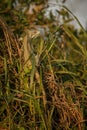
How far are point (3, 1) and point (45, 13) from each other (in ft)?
1.68

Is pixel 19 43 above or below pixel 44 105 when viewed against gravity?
above

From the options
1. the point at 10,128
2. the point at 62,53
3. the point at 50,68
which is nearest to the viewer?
the point at 10,128

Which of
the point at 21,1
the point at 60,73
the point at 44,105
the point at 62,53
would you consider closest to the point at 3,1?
the point at 21,1

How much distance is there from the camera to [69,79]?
9.18 ft

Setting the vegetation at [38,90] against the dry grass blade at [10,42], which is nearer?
the vegetation at [38,90]

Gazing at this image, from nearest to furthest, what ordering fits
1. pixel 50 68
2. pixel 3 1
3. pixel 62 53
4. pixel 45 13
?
1. pixel 50 68
2. pixel 62 53
3. pixel 3 1
4. pixel 45 13

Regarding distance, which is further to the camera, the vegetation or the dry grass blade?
the dry grass blade

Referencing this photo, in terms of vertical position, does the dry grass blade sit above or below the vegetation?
above

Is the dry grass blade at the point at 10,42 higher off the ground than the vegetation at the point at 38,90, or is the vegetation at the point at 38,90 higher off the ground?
the dry grass blade at the point at 10,42

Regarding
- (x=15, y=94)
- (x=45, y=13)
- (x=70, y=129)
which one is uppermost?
(x=45, y=13)

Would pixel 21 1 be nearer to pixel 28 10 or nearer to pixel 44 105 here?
pixel 28 10

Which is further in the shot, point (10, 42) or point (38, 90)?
point (10, 42)

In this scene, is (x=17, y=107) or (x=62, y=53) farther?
(x=62, y=53)

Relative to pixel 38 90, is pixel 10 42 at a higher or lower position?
higher
